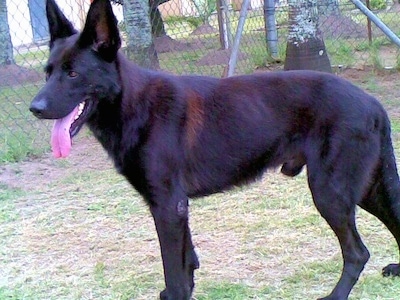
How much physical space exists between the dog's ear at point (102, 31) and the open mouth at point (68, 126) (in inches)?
10.2

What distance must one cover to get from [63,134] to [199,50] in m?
8.61

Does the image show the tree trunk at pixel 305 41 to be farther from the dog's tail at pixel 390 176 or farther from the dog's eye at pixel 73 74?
the dog's eye at pixel 73 74

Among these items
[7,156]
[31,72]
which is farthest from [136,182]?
[31,72]

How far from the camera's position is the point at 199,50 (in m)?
11.5

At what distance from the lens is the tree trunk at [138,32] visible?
8008 millimetres

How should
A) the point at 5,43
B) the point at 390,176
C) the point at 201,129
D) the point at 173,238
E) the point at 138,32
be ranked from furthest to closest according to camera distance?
1. the point at 5,43
2. the point at 138,32
3. the point at 390,176
4. the point at 201,129
5. the point at 173,238

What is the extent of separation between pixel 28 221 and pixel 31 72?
5085 mm

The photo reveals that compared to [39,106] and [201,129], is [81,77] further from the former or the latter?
[201,129]

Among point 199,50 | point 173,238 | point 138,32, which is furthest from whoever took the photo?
point 199,50

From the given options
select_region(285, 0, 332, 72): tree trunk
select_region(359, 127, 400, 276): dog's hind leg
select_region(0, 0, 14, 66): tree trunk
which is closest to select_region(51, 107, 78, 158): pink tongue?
select_region(359, 127, 400, 276): dog's hind leg

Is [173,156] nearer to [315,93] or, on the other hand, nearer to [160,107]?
[160,107]

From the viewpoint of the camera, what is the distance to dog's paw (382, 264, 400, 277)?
3486 mm

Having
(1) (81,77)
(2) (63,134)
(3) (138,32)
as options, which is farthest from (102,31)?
(3) (138,32)

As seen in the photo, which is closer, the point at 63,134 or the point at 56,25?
the point at 63,134
